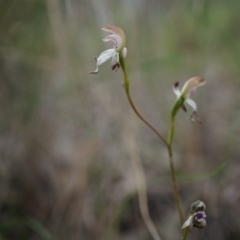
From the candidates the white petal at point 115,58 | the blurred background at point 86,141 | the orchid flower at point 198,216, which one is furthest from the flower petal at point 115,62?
the blurred background at point 86,141

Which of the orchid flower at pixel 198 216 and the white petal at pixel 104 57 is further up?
the white petal at pixel 104 57

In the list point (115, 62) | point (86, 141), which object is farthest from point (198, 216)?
point (86, 141)

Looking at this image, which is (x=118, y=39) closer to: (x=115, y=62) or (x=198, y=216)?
(x=115, y=62)

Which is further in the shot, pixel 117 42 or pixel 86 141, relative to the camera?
pixel 86 141

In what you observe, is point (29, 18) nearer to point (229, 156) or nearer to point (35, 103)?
point (35, 103)

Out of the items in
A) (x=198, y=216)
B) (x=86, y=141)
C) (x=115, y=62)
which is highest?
(x=115, y=62)

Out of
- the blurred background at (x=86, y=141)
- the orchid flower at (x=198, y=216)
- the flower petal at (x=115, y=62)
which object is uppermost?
the flower petal at (x=115, y=62)

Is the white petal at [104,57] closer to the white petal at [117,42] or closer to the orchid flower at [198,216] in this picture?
the white petal at [117,42]

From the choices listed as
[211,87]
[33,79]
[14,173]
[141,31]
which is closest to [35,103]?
[33,79]
